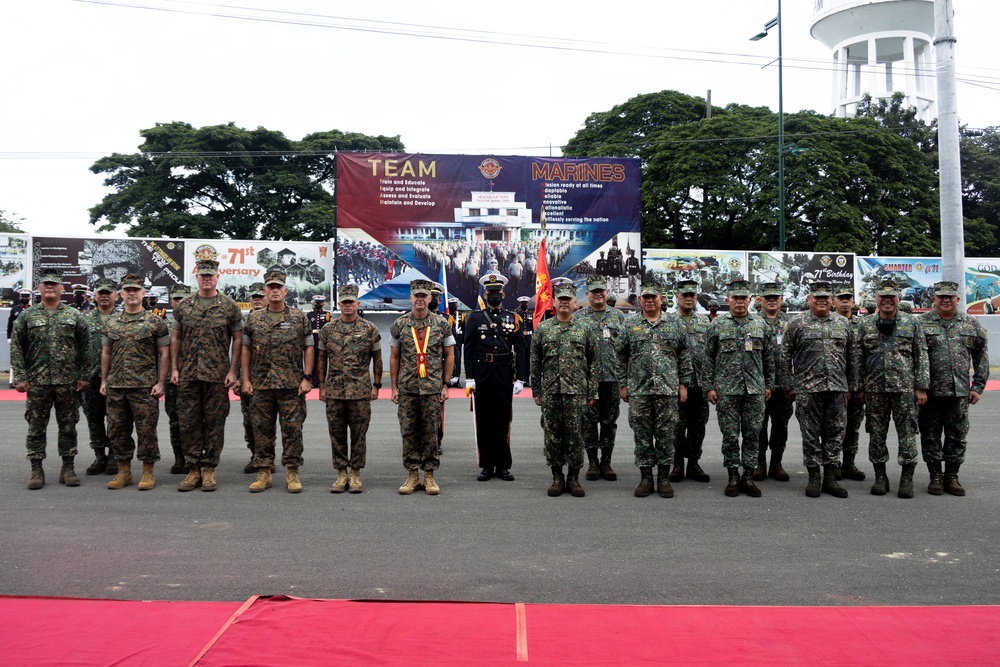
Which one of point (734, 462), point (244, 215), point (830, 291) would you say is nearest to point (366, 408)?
point (734, 462)

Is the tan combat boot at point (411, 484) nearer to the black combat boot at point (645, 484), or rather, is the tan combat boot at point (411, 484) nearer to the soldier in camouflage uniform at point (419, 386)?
the soldier in camouflage uniform at point (419, 386)

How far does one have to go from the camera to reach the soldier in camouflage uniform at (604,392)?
766cm

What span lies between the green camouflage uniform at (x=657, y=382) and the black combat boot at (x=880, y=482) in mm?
1872

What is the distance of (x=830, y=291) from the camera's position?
7.21 metres

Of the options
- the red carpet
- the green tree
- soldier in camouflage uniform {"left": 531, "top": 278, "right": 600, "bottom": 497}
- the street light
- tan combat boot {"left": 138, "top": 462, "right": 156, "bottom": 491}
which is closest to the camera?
the red carpet

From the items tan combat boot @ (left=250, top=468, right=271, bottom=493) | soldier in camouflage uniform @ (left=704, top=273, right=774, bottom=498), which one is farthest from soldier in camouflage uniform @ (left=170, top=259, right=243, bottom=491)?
soldier in camouflage uniform @ (left=704, top=273, right=774, bottom=498)

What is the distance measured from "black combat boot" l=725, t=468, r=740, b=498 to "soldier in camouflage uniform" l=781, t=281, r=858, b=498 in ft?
2.04

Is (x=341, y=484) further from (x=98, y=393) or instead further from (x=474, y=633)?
(x=474, y=633)

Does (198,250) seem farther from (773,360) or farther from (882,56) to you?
(882,56)

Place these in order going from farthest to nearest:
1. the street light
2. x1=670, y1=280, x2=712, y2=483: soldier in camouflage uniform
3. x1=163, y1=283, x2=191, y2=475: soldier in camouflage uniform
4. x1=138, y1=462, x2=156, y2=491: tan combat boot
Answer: the street light, x1=163, y1=283, x2=191, y2=475: soldier in camouflage uniform, x1=670, y1=280, x2=712, y2=483: soldier in camouflage uniform, x1=138, y1=462, x2=156, y2=491: tan combat boot

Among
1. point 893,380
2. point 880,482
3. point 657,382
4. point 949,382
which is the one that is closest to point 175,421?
point 657,382

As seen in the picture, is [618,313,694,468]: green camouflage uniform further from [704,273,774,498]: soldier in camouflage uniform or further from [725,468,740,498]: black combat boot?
[725,468,740,498]: black combat boot

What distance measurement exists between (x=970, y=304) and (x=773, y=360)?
18.8 metres

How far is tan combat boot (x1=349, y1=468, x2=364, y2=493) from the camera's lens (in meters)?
6.87
